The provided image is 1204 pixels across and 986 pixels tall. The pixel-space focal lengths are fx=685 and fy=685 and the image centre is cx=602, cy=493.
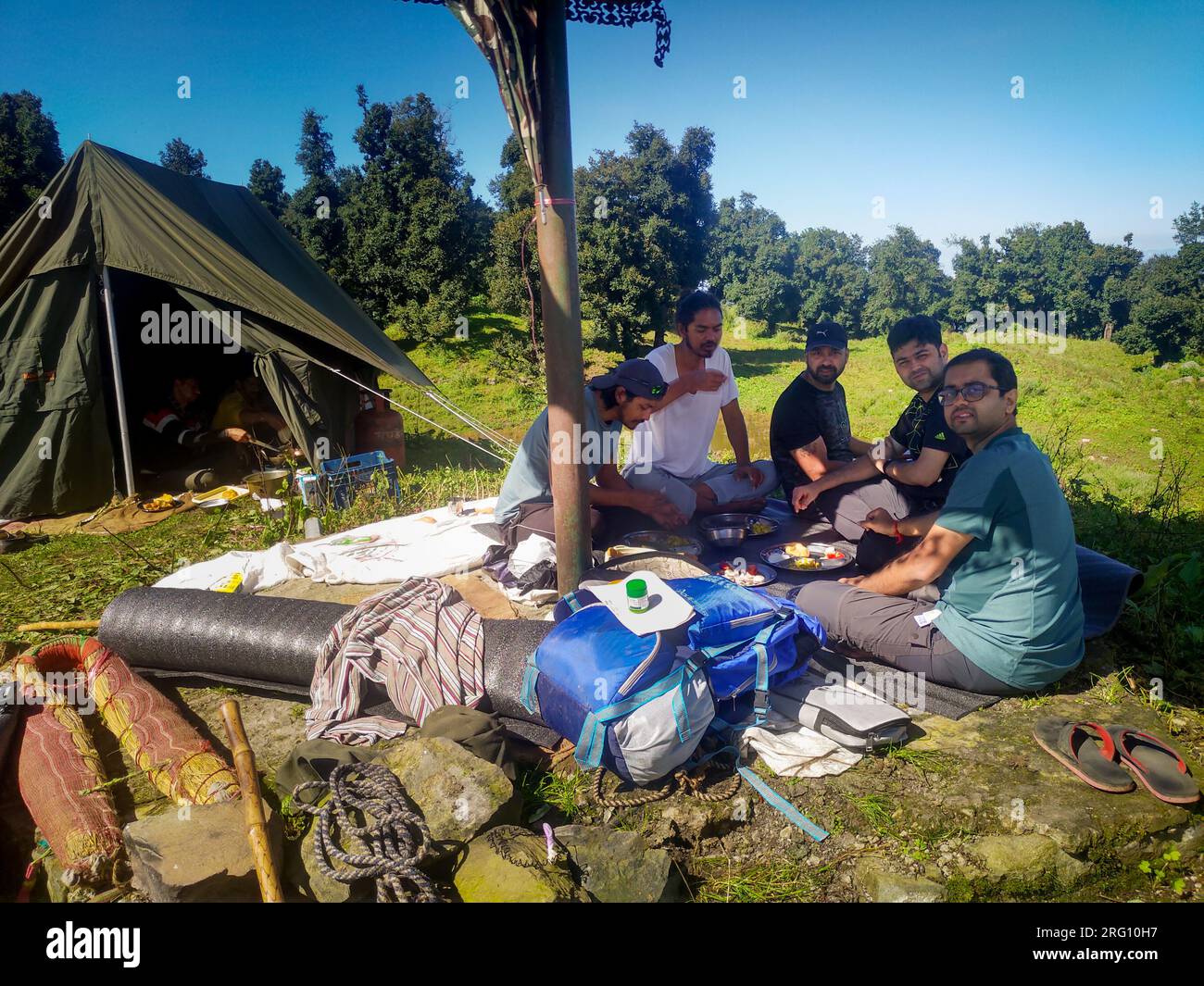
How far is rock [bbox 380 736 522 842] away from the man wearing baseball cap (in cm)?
330

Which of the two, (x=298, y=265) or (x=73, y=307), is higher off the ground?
(x=298, y=265)

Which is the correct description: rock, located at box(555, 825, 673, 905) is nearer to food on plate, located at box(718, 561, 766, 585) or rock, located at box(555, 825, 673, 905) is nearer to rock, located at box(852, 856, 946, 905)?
rock, located at box(852, 856, 946, 905)

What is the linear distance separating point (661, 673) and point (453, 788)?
773mm

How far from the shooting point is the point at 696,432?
196 inches

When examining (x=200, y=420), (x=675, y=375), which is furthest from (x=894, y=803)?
(x=200, y=420)

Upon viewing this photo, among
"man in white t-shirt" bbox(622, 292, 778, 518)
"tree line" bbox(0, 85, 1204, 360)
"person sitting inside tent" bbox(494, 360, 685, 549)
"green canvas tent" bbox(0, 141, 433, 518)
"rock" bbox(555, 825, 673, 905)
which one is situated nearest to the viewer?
"rock" bbox(555, 825, 673, 905)

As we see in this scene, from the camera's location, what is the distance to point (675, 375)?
15.9 ft

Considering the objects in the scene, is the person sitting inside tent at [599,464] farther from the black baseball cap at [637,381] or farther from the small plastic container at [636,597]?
the small plastic container at [636,597]

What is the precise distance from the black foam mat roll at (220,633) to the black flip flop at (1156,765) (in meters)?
3.19

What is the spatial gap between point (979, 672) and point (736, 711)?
106 centimetres

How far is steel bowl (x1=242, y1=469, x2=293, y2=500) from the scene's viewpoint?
6.38 meters

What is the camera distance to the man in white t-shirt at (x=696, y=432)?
4.68m

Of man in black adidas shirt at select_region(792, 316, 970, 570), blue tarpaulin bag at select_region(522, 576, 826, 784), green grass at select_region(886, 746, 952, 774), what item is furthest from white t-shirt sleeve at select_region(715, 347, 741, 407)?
green grass at select_region(886, 746, 952, 774)
